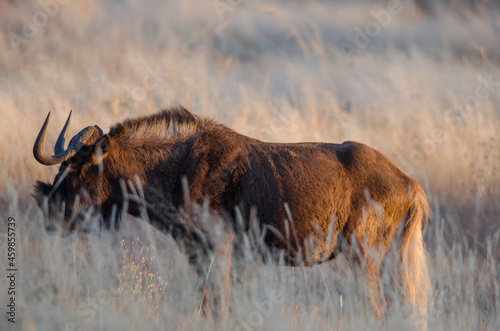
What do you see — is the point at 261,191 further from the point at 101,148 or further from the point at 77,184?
the point at 77,184

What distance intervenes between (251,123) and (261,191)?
193 inches

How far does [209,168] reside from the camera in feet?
16.1

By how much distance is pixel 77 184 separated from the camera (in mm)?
4918

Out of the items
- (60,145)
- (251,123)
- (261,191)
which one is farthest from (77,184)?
(251,123)

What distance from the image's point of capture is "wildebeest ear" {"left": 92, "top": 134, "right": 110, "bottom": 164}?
15.8 feet

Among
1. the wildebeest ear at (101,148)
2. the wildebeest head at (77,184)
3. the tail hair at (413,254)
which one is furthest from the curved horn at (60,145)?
the tail hair at (413,254)

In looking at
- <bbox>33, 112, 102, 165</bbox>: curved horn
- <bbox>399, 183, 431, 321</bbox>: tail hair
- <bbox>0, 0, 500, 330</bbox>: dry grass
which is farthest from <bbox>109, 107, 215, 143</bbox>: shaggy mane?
<bbox>399, 183, 431, 321</bbox>: tail hair

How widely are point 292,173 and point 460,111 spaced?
642 centimetres

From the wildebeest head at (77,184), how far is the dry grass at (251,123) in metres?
0.29

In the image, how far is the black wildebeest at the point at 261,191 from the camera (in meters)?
4.88

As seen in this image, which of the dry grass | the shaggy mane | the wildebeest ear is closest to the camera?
the dry grass

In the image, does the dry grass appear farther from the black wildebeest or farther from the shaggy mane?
the shaggy mane

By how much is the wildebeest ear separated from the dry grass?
2.10 ft

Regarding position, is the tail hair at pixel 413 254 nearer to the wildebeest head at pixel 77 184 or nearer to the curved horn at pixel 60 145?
the wildebeest head at pixel 77 184
